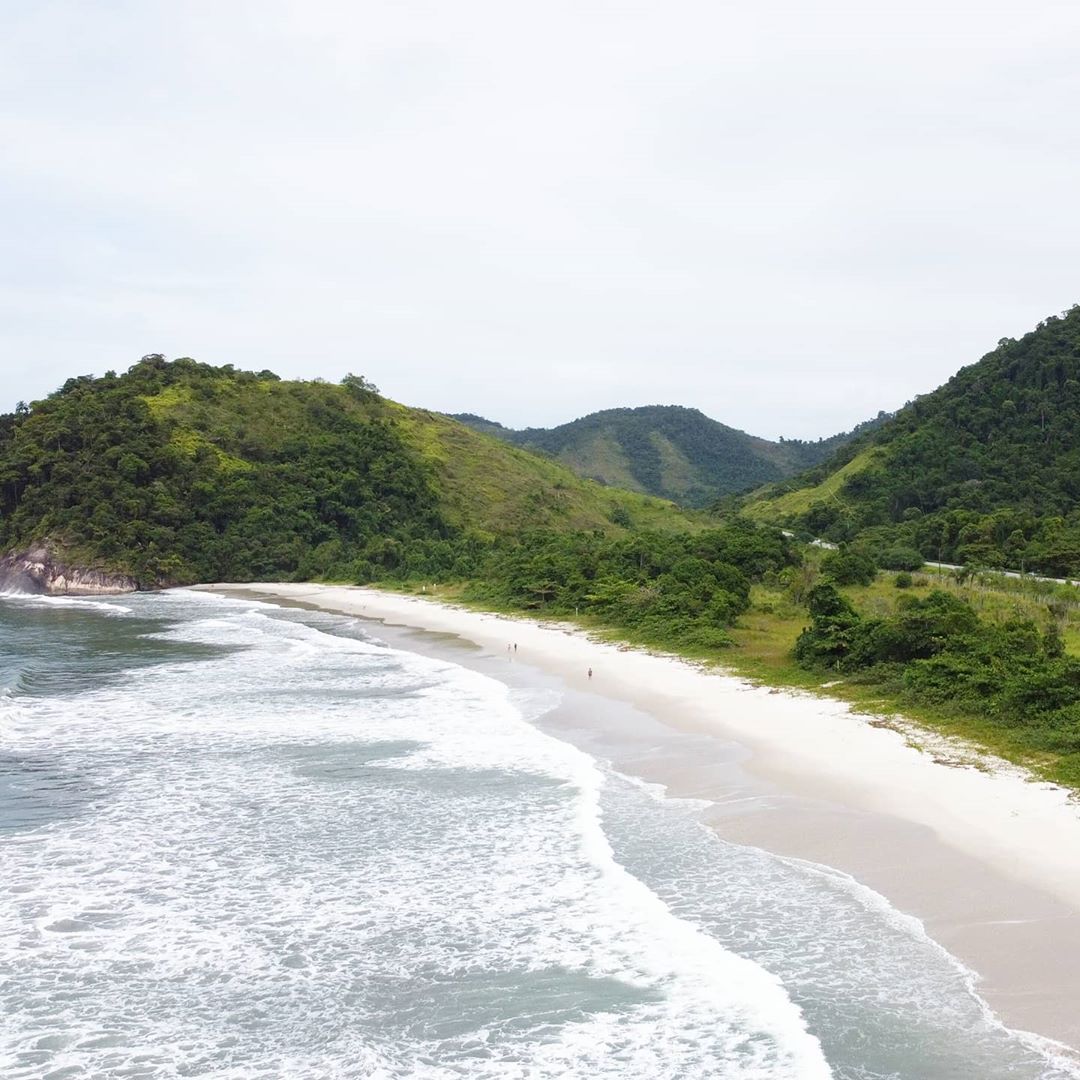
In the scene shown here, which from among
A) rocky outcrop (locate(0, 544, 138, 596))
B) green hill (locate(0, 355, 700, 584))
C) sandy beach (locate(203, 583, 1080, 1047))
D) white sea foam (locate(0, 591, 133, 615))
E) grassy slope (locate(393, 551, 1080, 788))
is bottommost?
white sea foam (locate(0, 591, 133, 615))

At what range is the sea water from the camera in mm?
8602

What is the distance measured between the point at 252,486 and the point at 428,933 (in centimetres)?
8556

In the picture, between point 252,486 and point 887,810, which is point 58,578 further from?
point 887,810

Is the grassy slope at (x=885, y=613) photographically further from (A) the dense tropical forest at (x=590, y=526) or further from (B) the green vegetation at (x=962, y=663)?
(B) the green vegetation at (x=962, y=663)

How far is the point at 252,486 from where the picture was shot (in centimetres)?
9162

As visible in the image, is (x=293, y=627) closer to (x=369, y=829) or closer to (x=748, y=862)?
(x=369, y=829)

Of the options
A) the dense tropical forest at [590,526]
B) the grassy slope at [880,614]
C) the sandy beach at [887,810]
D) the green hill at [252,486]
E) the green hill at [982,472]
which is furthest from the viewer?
the green hill at [252,486]

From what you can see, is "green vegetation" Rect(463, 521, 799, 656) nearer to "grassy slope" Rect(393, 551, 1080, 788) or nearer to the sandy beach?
"grassy slope" Rect(393, 551, 1080, 788)

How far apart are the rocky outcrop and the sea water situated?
208ft

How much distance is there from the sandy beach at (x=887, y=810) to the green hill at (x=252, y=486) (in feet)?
165

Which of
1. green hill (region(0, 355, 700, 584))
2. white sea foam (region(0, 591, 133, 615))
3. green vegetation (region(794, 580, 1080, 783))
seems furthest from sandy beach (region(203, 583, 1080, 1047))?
green hill (region(0, 355, 700, 584))

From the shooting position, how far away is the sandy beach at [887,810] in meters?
10.1

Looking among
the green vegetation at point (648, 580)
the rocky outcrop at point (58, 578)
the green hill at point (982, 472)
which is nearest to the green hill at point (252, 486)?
the rocky outcrop at point (58, 578)

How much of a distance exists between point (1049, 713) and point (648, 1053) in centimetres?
1401
